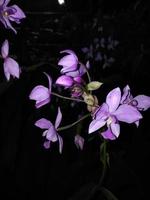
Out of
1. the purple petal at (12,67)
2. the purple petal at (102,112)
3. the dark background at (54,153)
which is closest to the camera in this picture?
the purple petal at (102,112)

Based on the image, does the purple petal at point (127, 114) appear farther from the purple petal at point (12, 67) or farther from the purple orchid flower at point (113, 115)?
the purple petal at point (12, 67)

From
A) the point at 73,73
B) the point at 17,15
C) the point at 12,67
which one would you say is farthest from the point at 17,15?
the point at 73,73

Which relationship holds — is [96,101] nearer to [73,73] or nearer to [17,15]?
[73,73]

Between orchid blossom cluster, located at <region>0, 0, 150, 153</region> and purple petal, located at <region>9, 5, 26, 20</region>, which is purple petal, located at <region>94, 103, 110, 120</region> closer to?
orchid blossom cluster, located at <region>0, 0, 150, 153</region>

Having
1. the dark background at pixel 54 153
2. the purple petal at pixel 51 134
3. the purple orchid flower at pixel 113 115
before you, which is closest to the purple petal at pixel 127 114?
the purple orchid flower at pixel 113 115

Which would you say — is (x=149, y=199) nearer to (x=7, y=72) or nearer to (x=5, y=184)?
(x=5, y=184)

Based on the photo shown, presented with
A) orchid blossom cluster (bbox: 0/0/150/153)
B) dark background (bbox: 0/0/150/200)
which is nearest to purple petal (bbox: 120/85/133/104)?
orchid blossom cluster (bbox: 0/0/150/153)

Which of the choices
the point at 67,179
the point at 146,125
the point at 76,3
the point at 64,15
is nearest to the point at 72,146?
the point at 67,179
